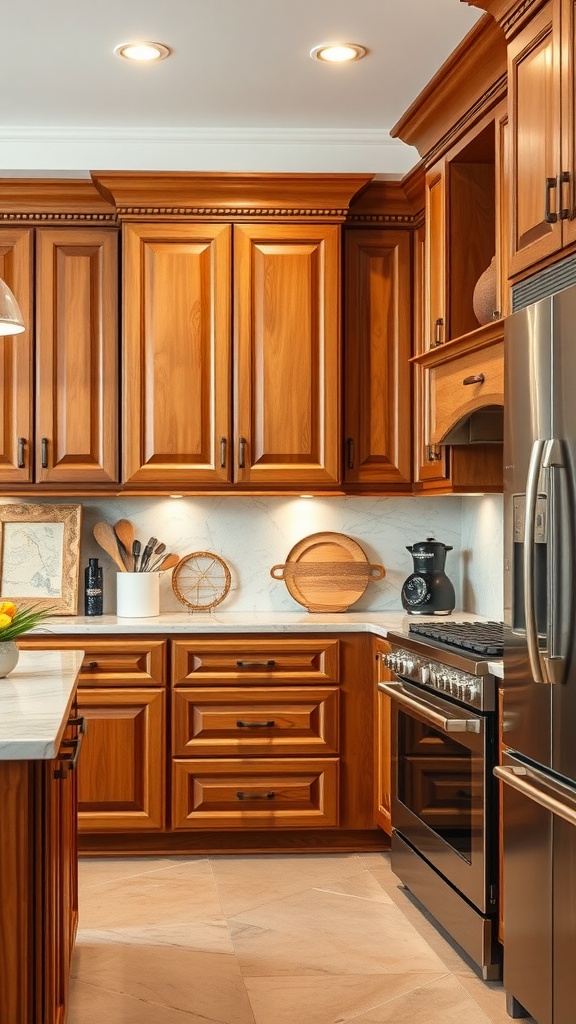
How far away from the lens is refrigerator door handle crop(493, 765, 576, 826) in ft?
7.55

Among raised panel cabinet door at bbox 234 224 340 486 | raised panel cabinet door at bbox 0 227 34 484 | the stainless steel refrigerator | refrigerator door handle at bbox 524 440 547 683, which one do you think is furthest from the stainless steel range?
raised panel cabinet door at bbox 0 227 34 484

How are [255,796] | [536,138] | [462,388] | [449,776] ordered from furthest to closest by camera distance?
[255,796] < [462,388] < [449,776] < [536,138]

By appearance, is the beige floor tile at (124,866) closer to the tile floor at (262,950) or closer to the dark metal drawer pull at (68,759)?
the tile floor at (262,950)

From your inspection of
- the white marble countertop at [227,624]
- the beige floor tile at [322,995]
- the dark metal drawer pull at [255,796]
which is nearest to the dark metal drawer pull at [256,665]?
the white marble countertop at [227,624]

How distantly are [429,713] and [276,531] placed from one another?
1706 mm

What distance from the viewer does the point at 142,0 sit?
10.4 feet

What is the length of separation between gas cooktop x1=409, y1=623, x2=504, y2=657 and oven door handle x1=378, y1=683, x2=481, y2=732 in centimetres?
20

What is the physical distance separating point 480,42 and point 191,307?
64.6 inches

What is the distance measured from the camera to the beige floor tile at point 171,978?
2.86m

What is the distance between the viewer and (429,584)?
4441mm

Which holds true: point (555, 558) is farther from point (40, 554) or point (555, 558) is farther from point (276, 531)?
point (40, 554)

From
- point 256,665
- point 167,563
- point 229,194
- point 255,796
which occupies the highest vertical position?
point 229,194

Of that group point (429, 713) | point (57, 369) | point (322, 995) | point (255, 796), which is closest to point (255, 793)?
point (255, 796)

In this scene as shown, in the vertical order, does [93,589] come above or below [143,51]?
below
